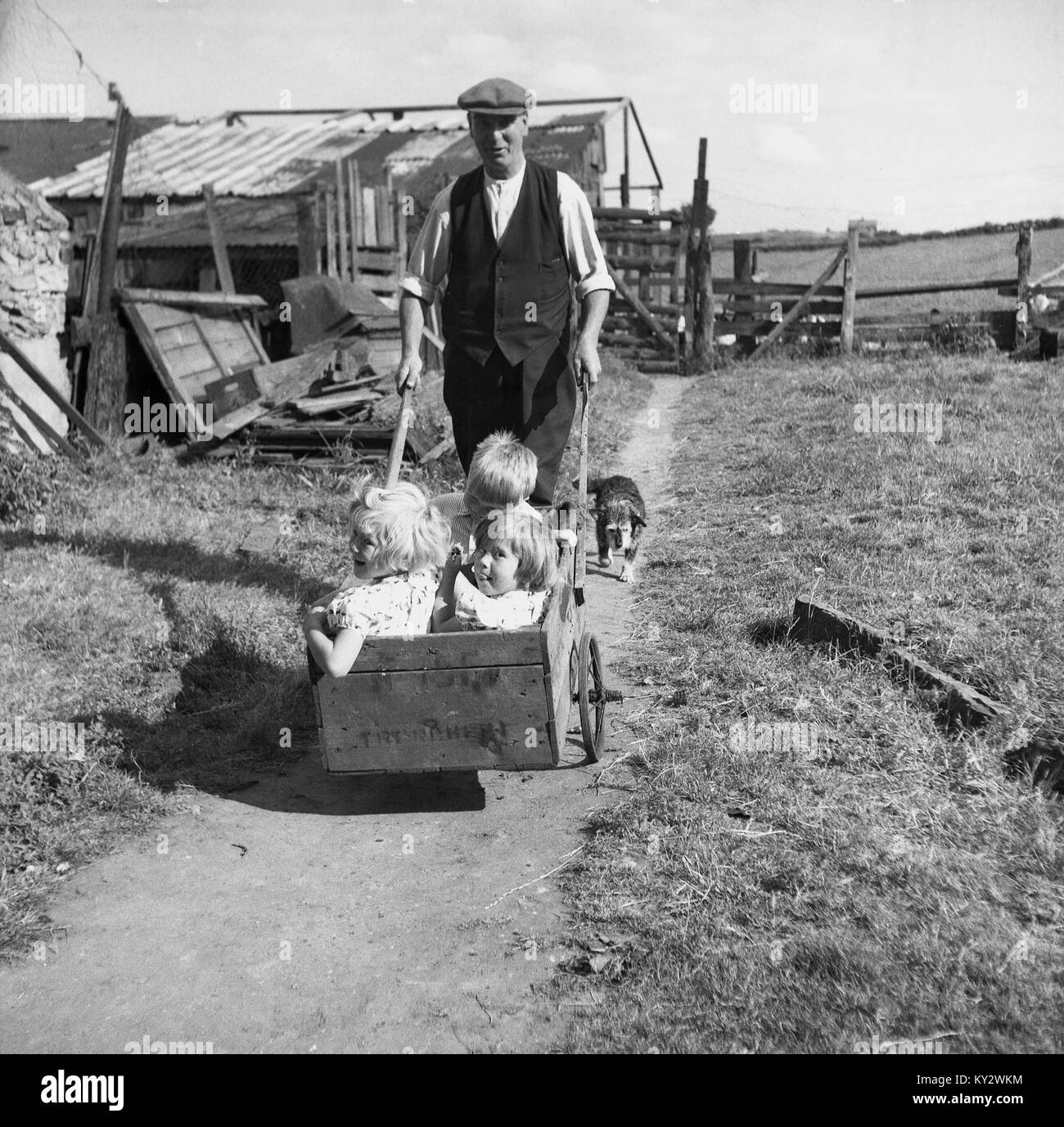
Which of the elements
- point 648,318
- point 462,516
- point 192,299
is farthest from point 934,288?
point 462,516

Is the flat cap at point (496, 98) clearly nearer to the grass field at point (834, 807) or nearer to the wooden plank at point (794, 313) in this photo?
the grass field at point (834, 807)

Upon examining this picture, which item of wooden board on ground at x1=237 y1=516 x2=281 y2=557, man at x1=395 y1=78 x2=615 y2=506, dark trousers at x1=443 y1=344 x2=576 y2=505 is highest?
man at x1=395 y1=78 x2=615 y2=506

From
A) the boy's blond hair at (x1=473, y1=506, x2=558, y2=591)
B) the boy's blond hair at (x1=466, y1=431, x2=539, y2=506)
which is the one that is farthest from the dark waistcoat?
the boy's blond hair at (x1=473, y1=506, x2=558, y2=591)

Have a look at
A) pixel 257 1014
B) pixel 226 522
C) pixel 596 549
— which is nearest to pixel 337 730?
pixel 257 1014

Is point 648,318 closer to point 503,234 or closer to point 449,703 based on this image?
point 503,234

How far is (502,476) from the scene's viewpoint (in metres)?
4.29

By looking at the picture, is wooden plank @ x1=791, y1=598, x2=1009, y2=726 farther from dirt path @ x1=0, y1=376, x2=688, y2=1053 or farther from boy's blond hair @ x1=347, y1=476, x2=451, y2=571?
boy's blond hair @ x1=347, y1=476, x2=451, y2=571

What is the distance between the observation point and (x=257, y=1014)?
3170 mm

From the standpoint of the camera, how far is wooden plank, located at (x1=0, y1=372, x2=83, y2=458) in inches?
376

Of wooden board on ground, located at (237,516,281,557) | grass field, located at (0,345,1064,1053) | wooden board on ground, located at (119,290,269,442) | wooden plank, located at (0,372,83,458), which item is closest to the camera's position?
grass field, located at (0,345,1064,1053)

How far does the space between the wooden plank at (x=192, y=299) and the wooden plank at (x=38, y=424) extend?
5.79 ft

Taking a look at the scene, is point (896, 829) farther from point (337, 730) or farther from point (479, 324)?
point (479, 324)

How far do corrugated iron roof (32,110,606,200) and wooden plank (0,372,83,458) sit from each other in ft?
34.6

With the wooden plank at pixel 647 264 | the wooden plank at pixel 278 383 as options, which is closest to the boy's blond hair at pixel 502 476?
the wooden plank at pixel 278 383
